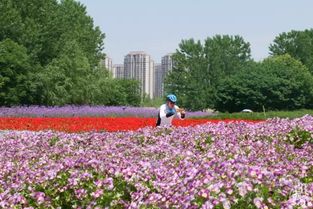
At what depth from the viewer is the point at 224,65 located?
7994 centimetres

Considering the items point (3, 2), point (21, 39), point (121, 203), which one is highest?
point (3, 2)

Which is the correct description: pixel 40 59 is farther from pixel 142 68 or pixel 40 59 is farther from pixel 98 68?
pixel 142 68

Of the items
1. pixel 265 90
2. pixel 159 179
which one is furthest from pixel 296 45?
pixel 159 179

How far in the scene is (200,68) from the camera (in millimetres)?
76312

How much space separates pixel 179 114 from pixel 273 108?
151 ft

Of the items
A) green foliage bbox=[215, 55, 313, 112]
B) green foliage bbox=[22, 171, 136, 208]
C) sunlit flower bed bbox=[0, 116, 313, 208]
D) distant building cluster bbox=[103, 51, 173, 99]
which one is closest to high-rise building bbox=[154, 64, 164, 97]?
distant building cluster bbox=[103, 51, 173, 99]

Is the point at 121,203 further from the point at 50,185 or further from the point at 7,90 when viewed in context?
the point at 7,90

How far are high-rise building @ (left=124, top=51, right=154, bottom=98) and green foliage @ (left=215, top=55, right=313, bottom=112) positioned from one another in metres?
103

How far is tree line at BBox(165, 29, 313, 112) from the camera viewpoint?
178 ft

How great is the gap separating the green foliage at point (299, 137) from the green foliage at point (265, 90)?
Result: 42.6 metres

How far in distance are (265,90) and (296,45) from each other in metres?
31.2

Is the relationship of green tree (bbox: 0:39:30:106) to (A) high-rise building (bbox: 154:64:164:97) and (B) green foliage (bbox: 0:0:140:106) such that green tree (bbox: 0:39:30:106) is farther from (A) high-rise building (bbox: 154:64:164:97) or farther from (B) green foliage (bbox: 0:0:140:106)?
(A) high-rise building (bbox: 154:64:164:97)

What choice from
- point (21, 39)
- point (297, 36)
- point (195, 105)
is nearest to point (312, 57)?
point (297, 36)

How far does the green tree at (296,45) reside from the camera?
269ft
